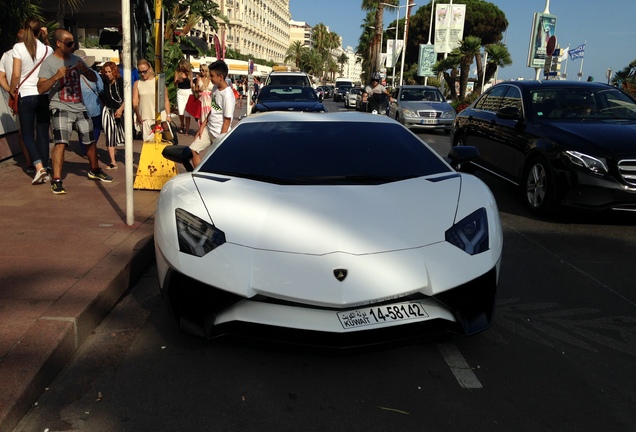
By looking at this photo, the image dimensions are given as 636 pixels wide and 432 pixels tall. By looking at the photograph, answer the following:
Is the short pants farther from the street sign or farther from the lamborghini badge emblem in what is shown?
the street sign

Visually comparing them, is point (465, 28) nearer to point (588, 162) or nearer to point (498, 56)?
point (498, 56)

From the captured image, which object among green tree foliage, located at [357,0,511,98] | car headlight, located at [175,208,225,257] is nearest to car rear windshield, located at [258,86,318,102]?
car headlight, located at [175,208,225,257]

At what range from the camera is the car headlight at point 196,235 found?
10.6 feet

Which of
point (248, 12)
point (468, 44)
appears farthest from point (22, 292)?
point (248, 12)

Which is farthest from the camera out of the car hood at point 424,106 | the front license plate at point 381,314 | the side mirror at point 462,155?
the car hood at point 424,106

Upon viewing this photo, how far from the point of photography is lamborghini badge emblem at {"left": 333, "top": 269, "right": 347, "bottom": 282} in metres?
2.98

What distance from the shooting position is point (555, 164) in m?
6.67

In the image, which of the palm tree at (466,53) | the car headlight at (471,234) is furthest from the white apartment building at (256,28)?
the car headlight at (471,234)

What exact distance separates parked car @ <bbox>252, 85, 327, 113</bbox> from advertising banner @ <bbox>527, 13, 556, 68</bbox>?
15.1 meters

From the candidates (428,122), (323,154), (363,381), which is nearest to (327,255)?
(363,381)

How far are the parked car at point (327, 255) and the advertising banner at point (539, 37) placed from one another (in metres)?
25.2

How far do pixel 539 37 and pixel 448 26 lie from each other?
19666 millimetres

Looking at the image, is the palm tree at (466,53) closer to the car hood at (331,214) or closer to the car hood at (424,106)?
the car hood at (424,106)

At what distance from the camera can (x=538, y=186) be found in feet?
23.5
